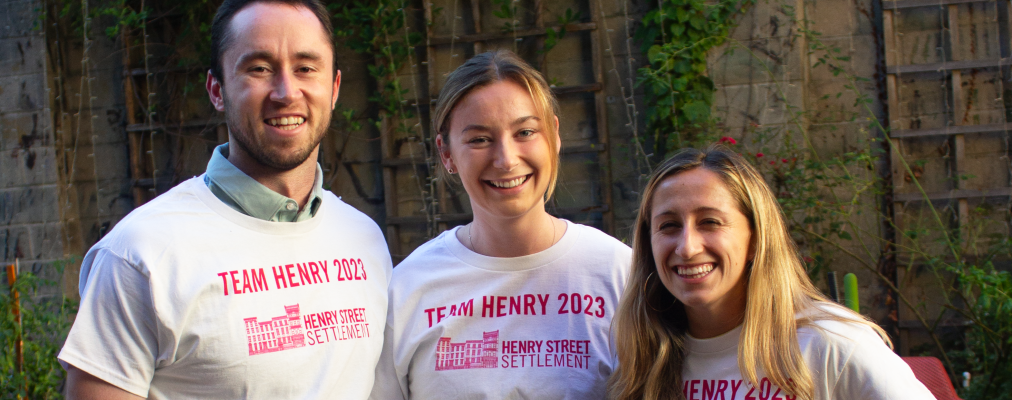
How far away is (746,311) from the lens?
1.52 meters

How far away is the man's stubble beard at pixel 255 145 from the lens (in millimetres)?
1650

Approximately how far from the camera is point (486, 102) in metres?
1.72

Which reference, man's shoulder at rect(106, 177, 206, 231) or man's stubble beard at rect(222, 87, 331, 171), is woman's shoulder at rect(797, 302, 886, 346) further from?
man's shoulder at rect(106, 177, 206, 231)

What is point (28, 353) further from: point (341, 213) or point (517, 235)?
point (517, 235)

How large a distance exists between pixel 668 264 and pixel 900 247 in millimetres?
2786

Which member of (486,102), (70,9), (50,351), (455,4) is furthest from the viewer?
(70,9)

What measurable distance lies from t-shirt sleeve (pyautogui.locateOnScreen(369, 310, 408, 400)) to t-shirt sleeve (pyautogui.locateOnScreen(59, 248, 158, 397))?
20.6 inches

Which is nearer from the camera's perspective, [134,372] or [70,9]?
[134,372]

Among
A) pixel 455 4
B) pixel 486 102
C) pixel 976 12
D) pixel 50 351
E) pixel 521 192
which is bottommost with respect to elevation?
pixel 50 351

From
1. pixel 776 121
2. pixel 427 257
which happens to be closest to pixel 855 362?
pixel 427 257

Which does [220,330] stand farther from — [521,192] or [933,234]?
[933,234]

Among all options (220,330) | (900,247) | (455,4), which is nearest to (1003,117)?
(900,247)

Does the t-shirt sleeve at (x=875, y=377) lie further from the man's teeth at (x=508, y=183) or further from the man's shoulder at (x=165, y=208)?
the man's shoulder at (x=165, y=208)

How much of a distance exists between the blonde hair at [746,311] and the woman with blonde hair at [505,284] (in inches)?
3.9
